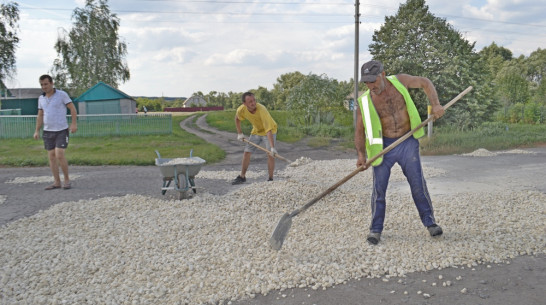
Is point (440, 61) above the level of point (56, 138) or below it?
above

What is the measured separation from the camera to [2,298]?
11.7 feet

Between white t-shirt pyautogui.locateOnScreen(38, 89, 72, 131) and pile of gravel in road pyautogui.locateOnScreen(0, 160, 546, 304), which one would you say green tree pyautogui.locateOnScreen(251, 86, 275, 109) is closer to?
white t-shirt pyautogui.locateOnScreen(38, 89, 72, 131)

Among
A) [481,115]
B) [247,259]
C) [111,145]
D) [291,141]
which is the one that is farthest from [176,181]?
[481,115]

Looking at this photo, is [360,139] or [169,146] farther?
[169,146]

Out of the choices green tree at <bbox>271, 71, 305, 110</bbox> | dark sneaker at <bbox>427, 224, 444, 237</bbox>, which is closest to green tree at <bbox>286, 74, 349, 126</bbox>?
dark sneaker at <bbox>427, 224, 444, 237</bbox>

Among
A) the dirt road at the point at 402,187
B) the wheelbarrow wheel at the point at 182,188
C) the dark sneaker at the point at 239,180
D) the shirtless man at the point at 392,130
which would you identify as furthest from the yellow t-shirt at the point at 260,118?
the shirtless man at the point at 392,130

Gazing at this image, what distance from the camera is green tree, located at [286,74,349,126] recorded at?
20953mm

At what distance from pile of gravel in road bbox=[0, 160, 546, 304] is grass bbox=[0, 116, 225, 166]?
5426 mm

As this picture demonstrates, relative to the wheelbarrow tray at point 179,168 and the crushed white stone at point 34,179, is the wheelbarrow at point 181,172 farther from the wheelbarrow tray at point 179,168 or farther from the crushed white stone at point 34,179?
the crushed white stone at point 34,179

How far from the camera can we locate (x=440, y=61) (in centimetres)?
1798

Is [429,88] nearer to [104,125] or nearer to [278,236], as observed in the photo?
[278,236]

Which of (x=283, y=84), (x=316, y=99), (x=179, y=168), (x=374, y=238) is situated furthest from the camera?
(x=283, y=84)

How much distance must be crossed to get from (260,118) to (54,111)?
11.8 feet

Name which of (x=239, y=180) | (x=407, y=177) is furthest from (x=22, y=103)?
(x=407, y=177)
